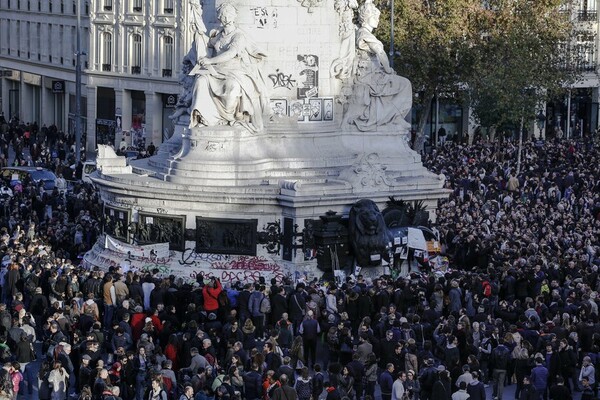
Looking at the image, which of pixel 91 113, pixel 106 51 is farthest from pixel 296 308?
pixel 91 113

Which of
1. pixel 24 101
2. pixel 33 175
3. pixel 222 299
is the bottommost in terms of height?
pixel 222 299

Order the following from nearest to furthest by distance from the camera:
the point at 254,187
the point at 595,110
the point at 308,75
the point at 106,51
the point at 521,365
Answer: the point at 521,365
the point at 254,187
the point at 308,75
the point at 106,51
the point at 595,110

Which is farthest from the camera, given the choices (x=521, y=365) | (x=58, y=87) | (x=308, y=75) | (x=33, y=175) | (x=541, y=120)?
(x=58, y=87)

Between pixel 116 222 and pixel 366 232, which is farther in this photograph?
pixel 116 222

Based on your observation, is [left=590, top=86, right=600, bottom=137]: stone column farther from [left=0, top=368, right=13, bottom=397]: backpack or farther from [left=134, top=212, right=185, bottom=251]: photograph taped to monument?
[left=0, top=368, right=13, bottom=397]: backpack

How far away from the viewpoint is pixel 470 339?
38938 millimetres

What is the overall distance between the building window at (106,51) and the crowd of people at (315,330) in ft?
119

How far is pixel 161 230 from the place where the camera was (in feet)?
159

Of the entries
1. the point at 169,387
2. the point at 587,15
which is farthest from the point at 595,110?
the point at 169,387

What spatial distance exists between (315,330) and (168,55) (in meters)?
45.0

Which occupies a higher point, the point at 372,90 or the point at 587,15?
the point at 587,15

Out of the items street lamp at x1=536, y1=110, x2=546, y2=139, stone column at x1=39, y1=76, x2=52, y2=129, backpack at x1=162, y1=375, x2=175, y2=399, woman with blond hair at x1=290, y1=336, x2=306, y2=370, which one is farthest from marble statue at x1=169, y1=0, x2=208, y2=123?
stone column at x1=39, y1=76, x2=52, y2=129

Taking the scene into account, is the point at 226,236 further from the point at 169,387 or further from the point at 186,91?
the point at 169,387

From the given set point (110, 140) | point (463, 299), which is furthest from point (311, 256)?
point (110, 140)
